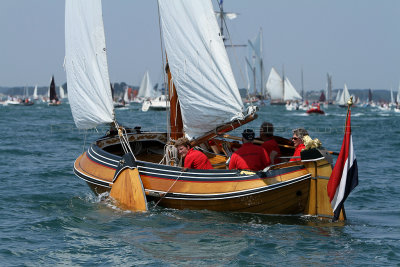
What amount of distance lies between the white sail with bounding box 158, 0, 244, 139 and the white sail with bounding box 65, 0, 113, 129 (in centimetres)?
221

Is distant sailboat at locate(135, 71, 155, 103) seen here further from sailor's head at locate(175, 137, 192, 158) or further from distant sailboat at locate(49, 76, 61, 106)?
sailor's head at locate(175, 137, 192, 158)

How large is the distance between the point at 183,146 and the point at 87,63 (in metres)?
3.87

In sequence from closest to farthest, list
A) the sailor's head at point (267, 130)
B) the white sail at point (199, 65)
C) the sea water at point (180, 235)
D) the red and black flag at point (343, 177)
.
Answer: the sea water at point (180, 235) < the red and black flag at point (343, 177) < the white sail at point (199, 65) < the sailor's head at point (267, 130)

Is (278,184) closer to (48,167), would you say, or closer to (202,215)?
(202,215)

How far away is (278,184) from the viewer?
10.3 metres

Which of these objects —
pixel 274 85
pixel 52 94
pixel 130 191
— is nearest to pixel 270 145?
pixel 130 191

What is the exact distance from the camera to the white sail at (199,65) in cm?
1195

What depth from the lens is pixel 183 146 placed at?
1167cm

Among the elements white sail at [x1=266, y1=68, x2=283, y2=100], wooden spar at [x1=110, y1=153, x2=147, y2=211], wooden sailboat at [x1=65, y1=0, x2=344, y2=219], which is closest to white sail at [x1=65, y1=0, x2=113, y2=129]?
wooden sailboat at [x1=65, y1=0, x2=344, y2=219]

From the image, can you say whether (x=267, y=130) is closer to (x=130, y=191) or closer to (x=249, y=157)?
(x=249, y=157)

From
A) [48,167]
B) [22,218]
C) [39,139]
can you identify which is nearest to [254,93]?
[39,139]

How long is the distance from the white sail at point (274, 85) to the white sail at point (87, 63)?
331 feet

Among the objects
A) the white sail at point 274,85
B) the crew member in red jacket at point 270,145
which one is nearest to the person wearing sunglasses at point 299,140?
the crew member in red jacket at point 270,145

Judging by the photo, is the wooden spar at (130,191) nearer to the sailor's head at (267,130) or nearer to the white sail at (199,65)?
the white sail at (199,65)
